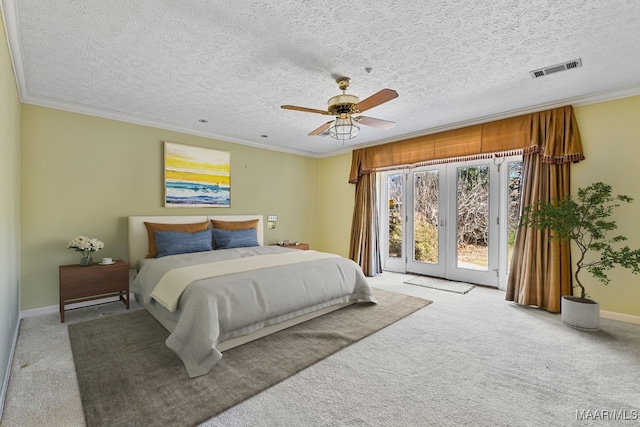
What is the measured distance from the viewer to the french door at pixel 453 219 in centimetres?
445

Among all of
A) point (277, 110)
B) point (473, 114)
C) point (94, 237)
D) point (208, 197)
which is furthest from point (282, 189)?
point (473, 114)

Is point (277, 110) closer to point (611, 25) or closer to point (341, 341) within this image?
point (341, 341)

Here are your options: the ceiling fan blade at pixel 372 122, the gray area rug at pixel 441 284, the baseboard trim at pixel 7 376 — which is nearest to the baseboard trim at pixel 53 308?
the baseboard trim at pixel 7 376

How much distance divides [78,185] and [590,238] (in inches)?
244

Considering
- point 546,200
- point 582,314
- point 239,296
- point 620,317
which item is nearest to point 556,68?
point 546,200

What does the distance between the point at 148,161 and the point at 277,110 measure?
2056 millimetres

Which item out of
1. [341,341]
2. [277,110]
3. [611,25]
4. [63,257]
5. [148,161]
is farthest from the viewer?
[148,161]

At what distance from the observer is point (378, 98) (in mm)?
2430

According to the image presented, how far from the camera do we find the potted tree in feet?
9.51

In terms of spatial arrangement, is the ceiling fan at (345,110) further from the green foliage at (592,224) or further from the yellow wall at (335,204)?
the yellow wall at (335,204)

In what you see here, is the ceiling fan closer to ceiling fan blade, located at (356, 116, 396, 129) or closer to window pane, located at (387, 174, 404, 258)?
ceiling fan blade, located at (356, 116, 396, 129)

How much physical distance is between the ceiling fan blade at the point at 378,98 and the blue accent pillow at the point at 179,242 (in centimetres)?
284

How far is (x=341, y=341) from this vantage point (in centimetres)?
267

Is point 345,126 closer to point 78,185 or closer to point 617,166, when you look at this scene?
point 617,166
